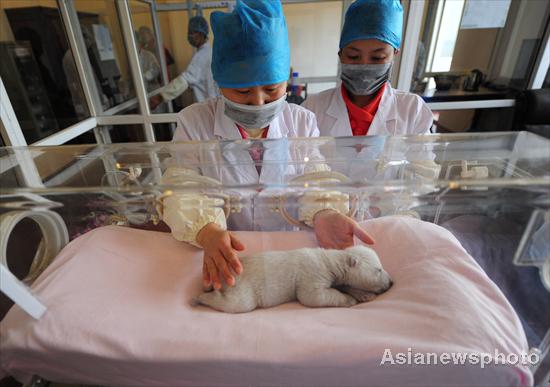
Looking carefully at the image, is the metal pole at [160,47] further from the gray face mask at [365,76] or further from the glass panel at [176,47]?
the gray face mask at [365,76]

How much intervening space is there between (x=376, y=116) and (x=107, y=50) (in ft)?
8.22

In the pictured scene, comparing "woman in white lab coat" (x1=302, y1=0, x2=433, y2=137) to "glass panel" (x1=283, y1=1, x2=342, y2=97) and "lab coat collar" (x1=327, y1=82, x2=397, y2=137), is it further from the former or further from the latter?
"glass panel" (x1=283, y1=1, x2=342, y2=97)

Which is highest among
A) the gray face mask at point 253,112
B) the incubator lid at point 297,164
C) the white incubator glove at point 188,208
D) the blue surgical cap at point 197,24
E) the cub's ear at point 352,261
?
the blue surgical cap at point 197,24

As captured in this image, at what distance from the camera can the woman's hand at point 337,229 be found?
89cm

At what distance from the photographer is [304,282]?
2.55 feet

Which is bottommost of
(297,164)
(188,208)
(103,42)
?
(188,208)

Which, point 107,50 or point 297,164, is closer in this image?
point 297,164

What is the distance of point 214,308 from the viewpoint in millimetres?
743

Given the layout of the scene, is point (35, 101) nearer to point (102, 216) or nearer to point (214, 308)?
point (102, 216)

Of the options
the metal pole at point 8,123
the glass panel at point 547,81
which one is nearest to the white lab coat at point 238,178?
the metal pole at point 8,123

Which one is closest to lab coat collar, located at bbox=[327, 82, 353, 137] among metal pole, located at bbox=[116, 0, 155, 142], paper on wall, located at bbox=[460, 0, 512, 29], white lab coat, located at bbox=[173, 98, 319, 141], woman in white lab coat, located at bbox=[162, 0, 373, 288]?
white lab coat, located at bbox=[173, 98, 319, 141]

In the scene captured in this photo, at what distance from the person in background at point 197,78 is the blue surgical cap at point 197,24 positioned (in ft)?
0.05

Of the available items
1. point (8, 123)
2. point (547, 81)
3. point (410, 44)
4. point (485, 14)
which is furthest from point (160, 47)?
point (547, 81)

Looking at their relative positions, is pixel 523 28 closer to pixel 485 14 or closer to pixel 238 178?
pixel 485 14
